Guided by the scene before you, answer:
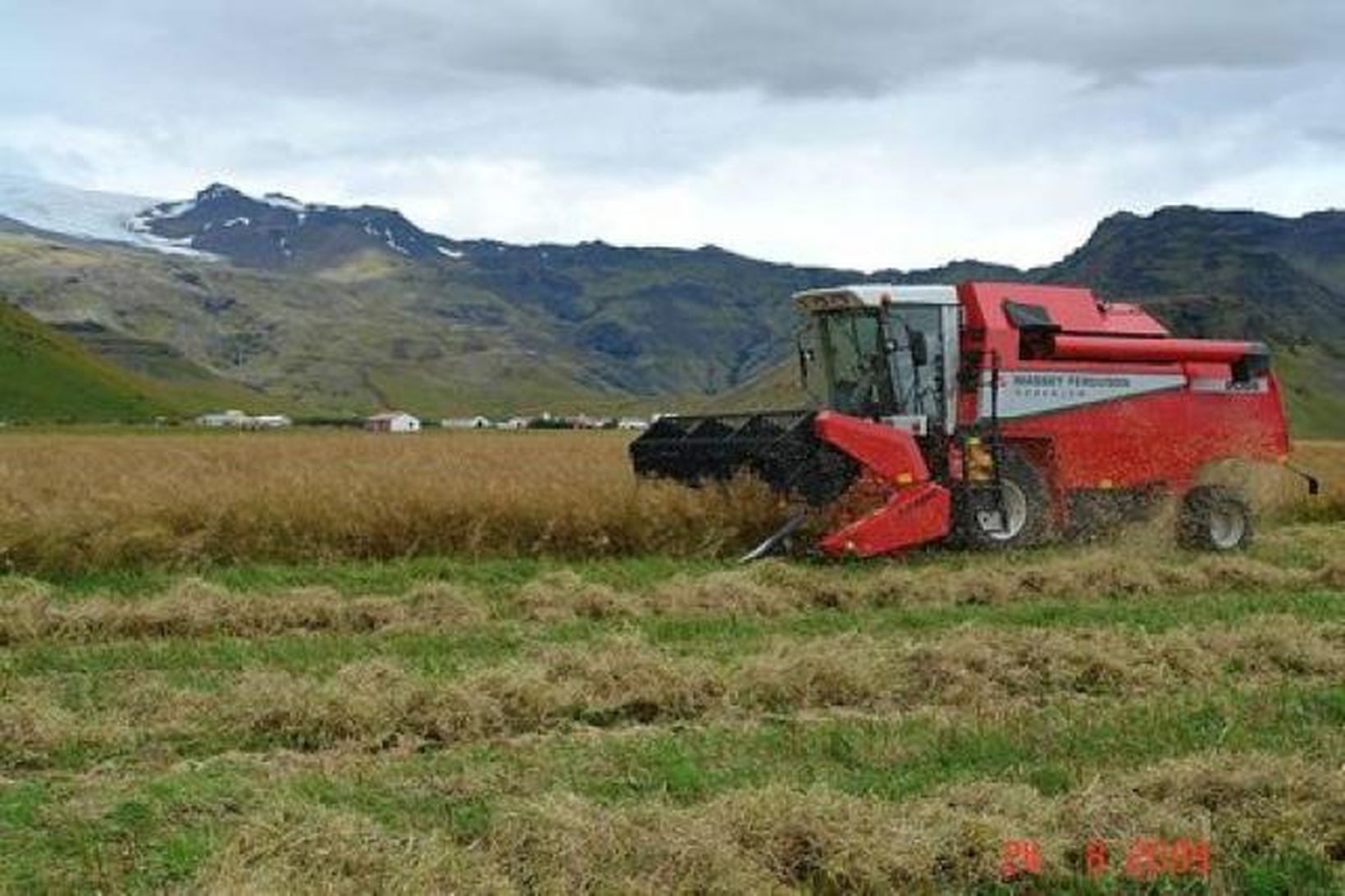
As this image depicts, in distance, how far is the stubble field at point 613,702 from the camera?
5.86 meters

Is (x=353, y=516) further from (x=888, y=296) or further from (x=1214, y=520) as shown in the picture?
(x=1214, y=520)

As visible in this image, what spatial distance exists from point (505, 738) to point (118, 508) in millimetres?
9294

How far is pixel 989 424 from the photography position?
59.4 feet

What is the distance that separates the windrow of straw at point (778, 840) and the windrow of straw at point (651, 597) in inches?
253

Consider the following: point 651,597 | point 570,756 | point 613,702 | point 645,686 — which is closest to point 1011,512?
point 651,597

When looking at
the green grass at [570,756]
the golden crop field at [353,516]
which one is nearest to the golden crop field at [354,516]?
the golden crop field at [353,516]

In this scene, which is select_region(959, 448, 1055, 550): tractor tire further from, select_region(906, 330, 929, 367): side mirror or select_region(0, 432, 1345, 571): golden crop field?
select_region(0, 432, 1345, 571): golden crop field

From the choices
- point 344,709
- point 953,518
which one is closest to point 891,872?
point 344,709

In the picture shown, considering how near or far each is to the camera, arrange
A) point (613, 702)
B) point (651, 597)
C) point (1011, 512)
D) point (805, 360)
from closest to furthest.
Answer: point (613, 702) → point (651, 597) → point (1011, 512) → point (805, 360)

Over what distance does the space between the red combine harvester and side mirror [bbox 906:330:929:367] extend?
2 cm

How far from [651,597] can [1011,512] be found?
6.54 meters

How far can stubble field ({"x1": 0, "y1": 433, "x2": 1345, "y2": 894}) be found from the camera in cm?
586

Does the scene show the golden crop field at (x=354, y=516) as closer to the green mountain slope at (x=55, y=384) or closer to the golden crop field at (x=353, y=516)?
the golden crop field at (x=353, y=516)

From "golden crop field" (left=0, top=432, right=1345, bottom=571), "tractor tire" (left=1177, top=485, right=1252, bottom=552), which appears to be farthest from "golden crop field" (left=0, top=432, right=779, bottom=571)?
"tractor tire" (left=1177, top=485, right=1252, bottom=552)
